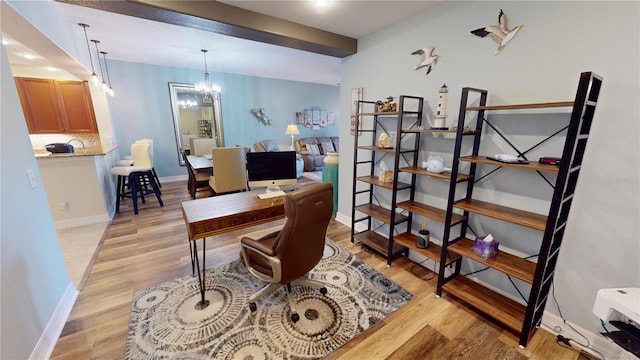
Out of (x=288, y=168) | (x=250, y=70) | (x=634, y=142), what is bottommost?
(x=288, y=168)

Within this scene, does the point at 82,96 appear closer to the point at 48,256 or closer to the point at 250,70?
the point at 250,70

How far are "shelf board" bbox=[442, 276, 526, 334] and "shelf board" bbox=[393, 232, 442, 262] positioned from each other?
246 mm

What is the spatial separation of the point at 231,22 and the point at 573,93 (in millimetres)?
2608

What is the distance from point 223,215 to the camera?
1.84 m

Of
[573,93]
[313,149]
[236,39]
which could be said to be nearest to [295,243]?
[573,93]

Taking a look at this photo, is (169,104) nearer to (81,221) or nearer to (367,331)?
(81,221)

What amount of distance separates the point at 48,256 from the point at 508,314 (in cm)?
337

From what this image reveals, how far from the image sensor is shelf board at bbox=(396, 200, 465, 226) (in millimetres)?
2057

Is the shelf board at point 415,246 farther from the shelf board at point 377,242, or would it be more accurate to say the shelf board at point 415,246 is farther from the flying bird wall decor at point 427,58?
the flying bird wall decor at point 427,58

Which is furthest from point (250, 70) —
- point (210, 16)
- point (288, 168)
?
point (288, 168)

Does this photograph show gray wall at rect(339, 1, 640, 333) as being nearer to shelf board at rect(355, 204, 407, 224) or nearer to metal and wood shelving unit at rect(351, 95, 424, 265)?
metal and wood shelving unit at rect(351, 95, 424, 265)

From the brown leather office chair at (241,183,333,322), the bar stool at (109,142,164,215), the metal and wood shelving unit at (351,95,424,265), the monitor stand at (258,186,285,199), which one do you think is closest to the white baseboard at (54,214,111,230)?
the bar stool at (109,142,164,215)

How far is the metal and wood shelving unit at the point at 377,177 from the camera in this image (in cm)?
238

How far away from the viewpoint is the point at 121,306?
75.9 inches
